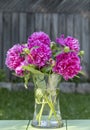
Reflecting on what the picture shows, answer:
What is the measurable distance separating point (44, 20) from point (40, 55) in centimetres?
542

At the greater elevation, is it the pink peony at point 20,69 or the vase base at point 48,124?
the pink peony at point 20,69

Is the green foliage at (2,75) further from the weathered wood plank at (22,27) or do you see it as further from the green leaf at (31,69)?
the green leaf at (31,69)

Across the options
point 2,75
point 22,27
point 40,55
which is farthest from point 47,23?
point 40,55

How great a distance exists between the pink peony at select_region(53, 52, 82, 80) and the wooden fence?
17.5 ft

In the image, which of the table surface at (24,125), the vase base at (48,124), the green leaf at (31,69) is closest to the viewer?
the green leaf at (31,69)

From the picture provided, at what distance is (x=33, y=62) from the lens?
2662 millimetres

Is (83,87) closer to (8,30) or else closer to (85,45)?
(85,45)

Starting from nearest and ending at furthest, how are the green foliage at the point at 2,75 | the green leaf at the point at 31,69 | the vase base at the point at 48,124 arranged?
1. the green leaf at the point at 31,69
2. the vase base at the point at 48,124
3. the green foliage at the point at 2,75

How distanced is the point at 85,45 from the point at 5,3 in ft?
4.81

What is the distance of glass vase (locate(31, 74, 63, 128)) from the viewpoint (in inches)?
107

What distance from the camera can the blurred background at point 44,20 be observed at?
801 centimetres

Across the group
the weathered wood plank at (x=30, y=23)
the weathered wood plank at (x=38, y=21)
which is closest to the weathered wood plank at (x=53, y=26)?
the weathered wood plank at (x=38, y=21)

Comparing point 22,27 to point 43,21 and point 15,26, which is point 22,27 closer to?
point 15,26

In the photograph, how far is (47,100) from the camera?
2.75m
